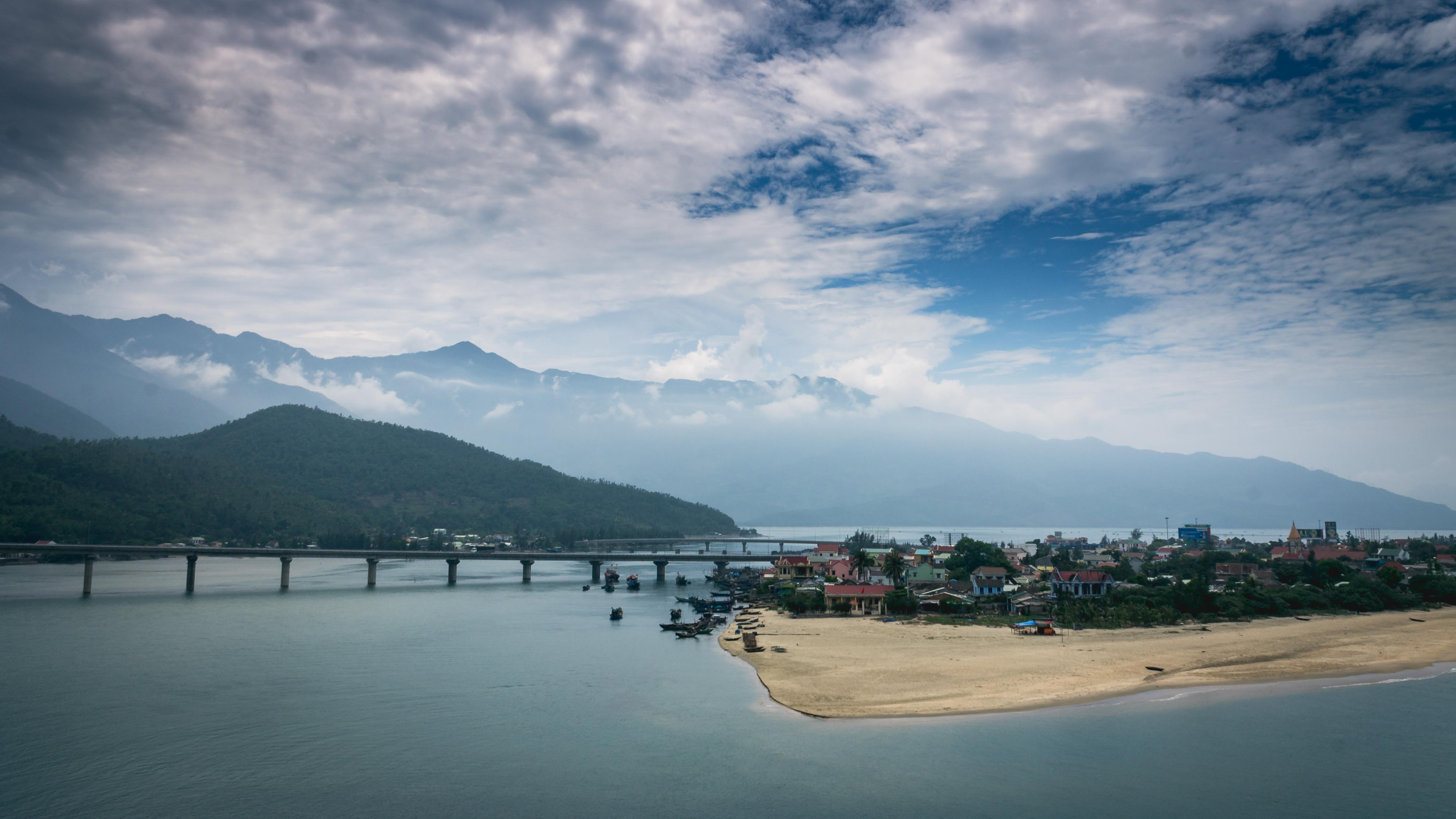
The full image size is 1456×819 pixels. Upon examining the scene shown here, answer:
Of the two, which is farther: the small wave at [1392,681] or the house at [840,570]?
the house at [840,570]

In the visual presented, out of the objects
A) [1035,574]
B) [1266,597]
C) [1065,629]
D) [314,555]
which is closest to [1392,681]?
[1065,629]

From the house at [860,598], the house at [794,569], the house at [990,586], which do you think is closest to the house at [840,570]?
the house at [794,569]

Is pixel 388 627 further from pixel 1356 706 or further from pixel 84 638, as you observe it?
pixel 1356 706

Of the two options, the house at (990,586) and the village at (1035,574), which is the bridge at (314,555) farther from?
the house at (990,586)

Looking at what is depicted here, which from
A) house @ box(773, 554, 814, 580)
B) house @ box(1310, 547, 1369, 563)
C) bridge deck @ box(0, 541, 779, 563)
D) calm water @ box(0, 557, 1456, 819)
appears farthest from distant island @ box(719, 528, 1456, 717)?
bridge deck @ box(0, 541, 779, 563)

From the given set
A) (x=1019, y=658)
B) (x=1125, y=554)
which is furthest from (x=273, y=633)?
(x=1125, y=554)

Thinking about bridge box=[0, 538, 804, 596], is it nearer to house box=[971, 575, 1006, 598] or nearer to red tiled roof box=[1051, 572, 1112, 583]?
house box=[971, 575, 1006, 598]
